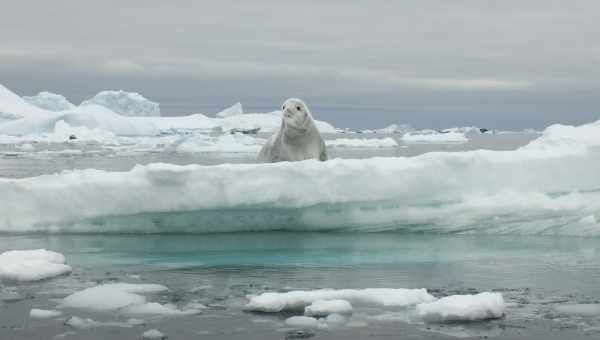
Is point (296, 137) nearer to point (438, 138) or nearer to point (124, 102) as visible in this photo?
point (438, 138)

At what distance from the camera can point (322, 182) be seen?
8.15m

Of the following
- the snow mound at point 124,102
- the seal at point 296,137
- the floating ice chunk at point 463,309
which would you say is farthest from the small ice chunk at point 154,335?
the snow mound at point 124,102

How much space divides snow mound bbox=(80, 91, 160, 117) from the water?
7020 cm

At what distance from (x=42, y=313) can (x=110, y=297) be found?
20.9 inches

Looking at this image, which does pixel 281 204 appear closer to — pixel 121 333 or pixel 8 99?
pixel 121 333

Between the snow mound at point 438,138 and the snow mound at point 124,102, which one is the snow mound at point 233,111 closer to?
the snow mound at point 124,102

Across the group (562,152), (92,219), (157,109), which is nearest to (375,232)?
(562,152)

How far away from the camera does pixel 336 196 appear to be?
8.17 metres

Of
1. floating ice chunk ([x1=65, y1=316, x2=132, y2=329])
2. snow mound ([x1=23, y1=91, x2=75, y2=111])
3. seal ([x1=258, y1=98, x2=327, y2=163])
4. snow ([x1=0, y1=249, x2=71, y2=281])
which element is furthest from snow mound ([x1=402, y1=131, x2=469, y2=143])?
floating ice chunk ([x1=65, y1=316, x2=132, y2=329])

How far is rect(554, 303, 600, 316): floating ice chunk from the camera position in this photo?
485 cm

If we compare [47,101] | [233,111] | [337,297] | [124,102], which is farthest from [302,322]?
[233,111]

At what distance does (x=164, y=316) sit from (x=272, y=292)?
33.3 inches

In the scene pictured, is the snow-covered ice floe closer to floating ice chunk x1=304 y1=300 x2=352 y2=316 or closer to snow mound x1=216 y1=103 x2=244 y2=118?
floating ice chunk x1=304 y1=300 x2=352 y2=316

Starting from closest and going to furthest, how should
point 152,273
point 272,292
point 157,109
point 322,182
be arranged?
point 272,292 → point 152,273 → point 322,182 → point 157,109
